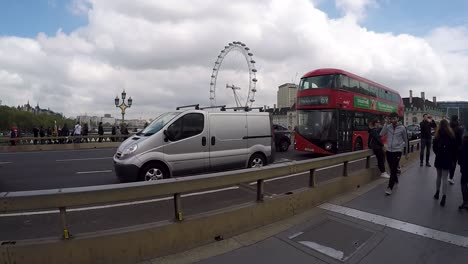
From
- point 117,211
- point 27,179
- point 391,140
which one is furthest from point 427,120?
point 27,179

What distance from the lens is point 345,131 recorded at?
1532cm

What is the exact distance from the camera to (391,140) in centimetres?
779

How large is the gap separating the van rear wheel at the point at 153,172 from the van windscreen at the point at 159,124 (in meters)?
0.83

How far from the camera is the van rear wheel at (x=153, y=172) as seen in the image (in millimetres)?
7445

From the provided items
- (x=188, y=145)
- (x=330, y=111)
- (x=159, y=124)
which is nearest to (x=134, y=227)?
(x=188, y=145)

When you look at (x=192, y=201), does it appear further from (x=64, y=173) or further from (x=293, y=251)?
(x=64, y=173)

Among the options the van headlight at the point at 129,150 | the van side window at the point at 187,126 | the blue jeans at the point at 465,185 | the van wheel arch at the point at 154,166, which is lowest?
the blue jeans at the point at 465,185

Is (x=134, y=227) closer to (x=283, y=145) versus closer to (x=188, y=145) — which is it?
(x=188, y=145)

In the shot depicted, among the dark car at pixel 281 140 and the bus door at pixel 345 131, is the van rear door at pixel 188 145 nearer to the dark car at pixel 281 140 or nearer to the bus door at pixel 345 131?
the bus door at pixel 345 131

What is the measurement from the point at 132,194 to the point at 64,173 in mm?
7840

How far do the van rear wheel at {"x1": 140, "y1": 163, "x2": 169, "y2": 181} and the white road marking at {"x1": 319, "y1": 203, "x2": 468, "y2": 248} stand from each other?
3.83m

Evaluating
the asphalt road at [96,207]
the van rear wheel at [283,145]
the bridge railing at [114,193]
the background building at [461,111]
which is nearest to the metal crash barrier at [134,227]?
the bridge railing at [114,193]

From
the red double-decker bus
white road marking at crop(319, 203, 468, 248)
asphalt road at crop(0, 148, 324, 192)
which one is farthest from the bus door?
asphalt road at crop(0, 148, 324, 192)

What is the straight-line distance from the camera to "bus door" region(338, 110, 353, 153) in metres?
14.9
